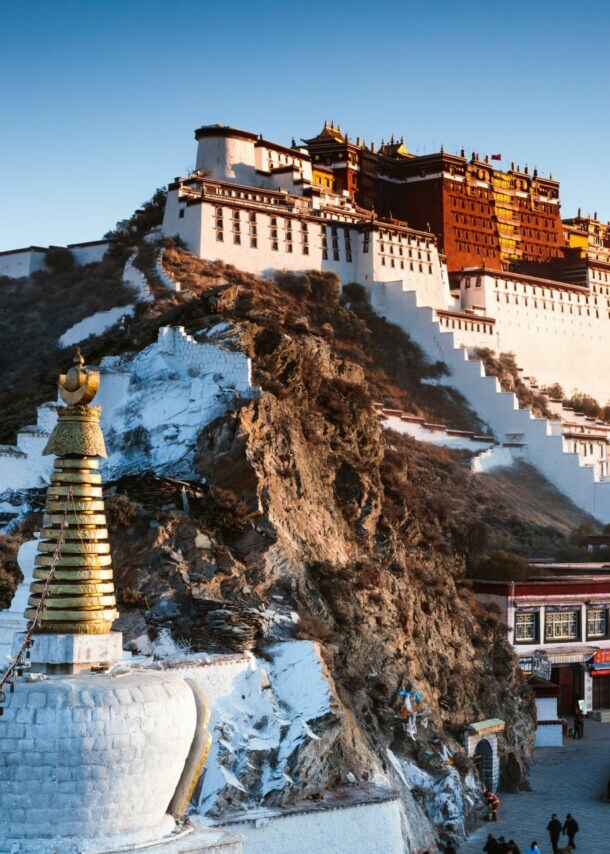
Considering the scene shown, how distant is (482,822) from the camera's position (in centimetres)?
2764

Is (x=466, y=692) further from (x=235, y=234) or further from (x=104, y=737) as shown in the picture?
(x=235, y=234)

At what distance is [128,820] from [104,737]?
0.81m

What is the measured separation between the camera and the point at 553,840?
2553 centimetres

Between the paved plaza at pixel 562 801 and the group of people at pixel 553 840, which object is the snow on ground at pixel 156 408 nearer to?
the paved plaza at pixel 562 801

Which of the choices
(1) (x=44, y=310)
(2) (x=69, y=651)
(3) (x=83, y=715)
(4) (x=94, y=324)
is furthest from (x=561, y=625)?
(3) (x=83, y=715)

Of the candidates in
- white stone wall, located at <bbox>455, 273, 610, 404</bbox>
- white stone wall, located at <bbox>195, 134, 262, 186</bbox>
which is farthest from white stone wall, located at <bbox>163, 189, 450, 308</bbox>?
white stone wall, located at <bbox>195, 134, 262, 186</bbox>

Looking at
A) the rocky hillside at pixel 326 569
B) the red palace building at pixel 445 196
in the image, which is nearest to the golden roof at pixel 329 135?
the red palace building at pixel 445 196

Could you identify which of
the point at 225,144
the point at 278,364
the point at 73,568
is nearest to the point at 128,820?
the point at 73,568

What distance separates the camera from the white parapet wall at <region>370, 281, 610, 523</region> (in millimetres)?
60403

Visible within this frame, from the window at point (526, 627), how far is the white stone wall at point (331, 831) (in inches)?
620

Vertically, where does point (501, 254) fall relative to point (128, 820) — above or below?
above

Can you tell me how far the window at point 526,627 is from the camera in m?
39.0

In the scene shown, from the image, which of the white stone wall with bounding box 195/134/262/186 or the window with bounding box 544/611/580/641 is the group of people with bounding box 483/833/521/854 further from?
the white stone wall with bounding box 195/134/262/186

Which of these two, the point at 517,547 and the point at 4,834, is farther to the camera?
the point at 517,547
